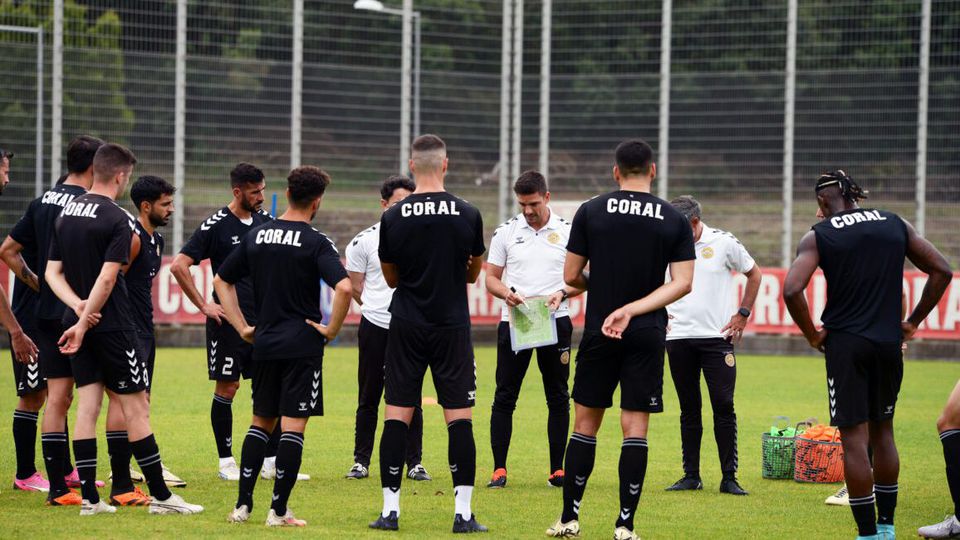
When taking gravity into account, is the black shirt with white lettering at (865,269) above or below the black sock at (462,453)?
above

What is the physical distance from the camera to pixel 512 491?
9.27 m

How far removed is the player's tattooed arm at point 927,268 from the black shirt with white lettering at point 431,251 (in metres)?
2.60

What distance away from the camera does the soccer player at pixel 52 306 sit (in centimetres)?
823

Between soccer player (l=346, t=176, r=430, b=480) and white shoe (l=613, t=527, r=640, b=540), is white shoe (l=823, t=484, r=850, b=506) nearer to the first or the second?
white shoe (l=613, t=527, r=640, b=540)

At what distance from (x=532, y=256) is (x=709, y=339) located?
1540 mm

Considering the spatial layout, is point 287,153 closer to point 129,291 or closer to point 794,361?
point 794,361

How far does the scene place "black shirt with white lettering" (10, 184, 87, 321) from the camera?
27.3ft

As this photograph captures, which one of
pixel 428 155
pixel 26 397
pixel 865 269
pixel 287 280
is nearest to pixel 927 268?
pixel 865 269

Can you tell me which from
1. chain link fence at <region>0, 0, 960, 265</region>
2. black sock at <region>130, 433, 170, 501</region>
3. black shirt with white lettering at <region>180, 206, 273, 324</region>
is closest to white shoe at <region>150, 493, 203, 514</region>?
black sock at <region>130, 433, 170, 501</region>

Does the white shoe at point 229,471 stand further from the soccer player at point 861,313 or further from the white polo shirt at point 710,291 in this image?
the soccer player at point 861,313

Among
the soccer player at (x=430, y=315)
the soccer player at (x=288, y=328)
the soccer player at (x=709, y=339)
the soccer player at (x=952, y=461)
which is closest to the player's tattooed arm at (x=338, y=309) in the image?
the soccer player at (x=288, y=328)

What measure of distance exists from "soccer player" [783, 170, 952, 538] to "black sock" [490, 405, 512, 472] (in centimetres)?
311

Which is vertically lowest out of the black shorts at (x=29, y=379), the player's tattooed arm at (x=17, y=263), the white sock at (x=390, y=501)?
the white sock at (x=390, y=501)

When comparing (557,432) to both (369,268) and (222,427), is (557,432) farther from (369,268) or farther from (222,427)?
(222,427)
